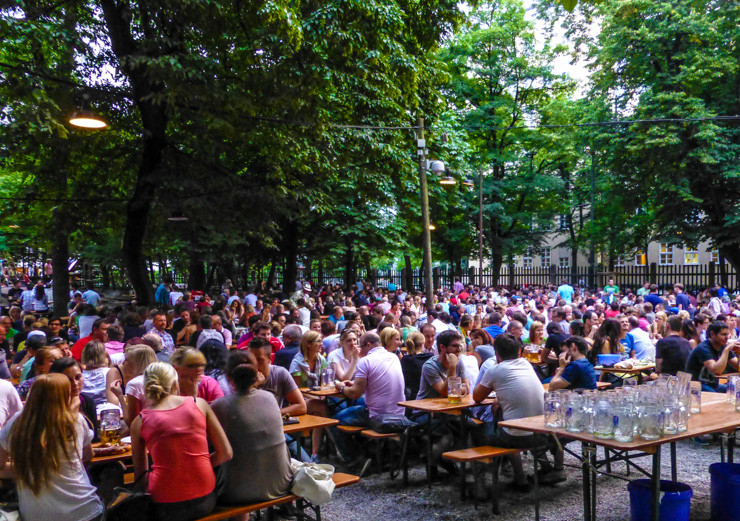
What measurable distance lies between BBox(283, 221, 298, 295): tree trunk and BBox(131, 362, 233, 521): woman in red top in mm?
19245

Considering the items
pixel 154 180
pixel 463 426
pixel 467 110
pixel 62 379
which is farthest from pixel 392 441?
pixel 467 110

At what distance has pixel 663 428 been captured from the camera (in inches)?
167

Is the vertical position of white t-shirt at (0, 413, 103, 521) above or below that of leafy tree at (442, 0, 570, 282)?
below

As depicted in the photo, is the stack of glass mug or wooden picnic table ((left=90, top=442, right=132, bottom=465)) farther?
wooden picnic table ((left=90, top=442, right=132, bottom=465))

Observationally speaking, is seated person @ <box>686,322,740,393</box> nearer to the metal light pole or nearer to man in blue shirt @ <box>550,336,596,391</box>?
man in blue shirt @ <box>550,336,596,391</box>

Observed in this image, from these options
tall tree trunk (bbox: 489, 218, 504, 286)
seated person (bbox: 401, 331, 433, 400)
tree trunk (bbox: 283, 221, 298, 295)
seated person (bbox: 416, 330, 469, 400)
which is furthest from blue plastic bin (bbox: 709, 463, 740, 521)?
tall tree trunk (bbox: 489, 218, 504, 286)

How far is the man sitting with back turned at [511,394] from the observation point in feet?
18.7

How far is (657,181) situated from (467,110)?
1113cm

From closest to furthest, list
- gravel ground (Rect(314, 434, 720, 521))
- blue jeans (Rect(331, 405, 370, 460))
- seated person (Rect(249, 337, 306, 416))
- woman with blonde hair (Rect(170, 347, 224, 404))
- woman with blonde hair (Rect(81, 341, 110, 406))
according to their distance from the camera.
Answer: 1. woman with blonde hair (Rect(170, 347, 224, 404))
2. gravel ground (Rect(314, 434, 720, 521))
3. woman with blonde hair (Rect(81, 341, 110, 406))
4. seated person (Rect(249, 337, 306, 416))
5. blue jeans (Rect(331, 405, 370, 460))

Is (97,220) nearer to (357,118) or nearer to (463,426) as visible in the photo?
(357,118)

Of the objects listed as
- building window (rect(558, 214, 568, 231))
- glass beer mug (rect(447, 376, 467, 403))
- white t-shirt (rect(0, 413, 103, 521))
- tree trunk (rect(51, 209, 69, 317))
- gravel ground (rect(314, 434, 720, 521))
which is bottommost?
gravel ground (rect(314, 434, 720, 521))

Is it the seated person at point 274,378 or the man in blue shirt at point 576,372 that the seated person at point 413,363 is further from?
the seated person at point 274,378

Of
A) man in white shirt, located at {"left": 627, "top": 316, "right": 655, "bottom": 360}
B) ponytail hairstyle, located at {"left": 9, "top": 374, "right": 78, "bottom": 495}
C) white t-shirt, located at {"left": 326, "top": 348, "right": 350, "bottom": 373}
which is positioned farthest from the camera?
man in white shirt, located at {"left": 627, "top": 316, "right": 655, "bottom": 360}

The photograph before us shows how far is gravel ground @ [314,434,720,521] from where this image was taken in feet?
18.4
